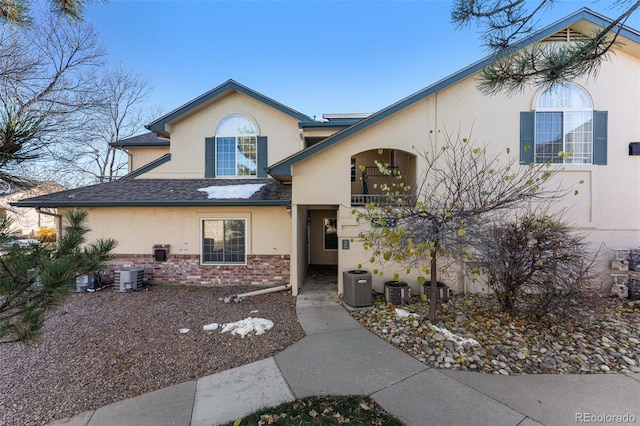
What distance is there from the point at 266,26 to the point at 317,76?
15.7 feet

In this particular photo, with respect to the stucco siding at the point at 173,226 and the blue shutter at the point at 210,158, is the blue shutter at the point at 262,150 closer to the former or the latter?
the blue shutter at the point at 210,158

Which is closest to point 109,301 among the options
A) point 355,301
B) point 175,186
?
point 175,186

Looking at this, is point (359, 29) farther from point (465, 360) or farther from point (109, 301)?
point (109, 301)

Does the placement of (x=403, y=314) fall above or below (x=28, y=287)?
below

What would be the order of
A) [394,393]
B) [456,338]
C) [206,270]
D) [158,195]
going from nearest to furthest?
[394,393]
[456,338]
[158,195]
[206,270]

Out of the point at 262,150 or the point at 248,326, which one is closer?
the point at 248,326

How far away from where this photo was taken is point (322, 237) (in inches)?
488

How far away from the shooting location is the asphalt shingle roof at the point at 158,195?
8.34m

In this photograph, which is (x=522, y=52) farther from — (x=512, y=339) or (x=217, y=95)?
(x=217, y=95)

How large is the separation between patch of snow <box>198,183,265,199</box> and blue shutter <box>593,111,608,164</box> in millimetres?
9834

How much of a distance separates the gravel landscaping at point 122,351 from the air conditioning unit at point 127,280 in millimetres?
911

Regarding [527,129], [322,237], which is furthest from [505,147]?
[322,237]

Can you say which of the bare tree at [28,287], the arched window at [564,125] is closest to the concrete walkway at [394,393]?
the bare tree at [28,287]

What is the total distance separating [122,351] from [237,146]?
24.9 feet
